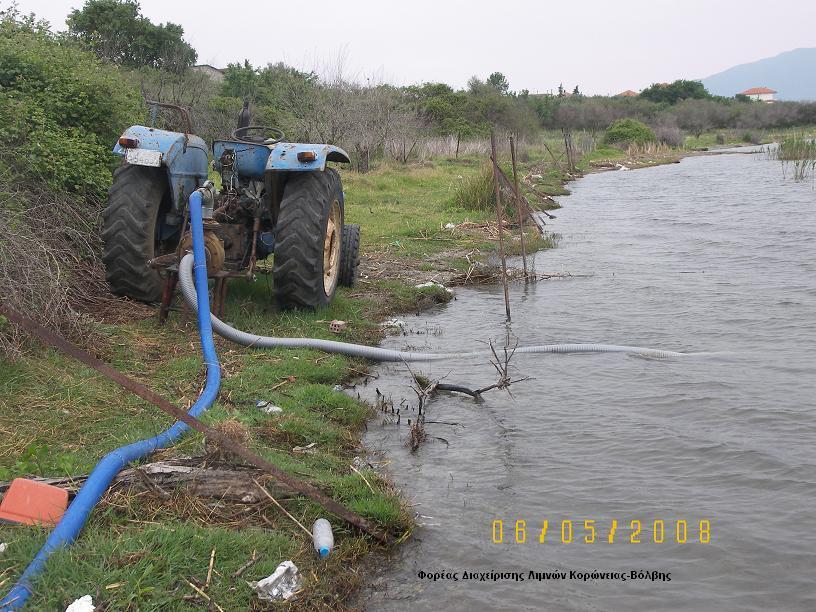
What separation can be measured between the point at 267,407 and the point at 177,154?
9.68 feet

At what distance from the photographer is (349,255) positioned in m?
8.85

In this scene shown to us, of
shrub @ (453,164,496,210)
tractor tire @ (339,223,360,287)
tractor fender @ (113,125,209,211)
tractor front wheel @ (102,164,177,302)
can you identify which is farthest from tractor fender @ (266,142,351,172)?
shrub @ (453,164,496,210)

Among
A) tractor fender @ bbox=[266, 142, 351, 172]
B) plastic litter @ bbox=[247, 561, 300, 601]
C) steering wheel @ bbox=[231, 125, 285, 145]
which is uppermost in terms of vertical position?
steering wheel @ bbox=[231, 125, 285, 145]

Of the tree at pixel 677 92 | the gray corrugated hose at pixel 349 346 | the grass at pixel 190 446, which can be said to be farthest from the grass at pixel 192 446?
the tree at pixel 677 92

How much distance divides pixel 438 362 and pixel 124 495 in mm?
3743

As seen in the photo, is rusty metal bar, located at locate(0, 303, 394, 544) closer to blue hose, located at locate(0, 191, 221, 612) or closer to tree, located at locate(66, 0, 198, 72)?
blue hose, located at locate(0, 191, 221, 612)

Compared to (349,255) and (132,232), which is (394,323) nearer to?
(349,255)

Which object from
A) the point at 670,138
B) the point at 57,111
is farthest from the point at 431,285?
the point at 670,138

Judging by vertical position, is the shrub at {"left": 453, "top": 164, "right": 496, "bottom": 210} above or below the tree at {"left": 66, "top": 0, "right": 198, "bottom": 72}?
below

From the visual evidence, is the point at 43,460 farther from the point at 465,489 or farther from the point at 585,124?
the point at 585,124

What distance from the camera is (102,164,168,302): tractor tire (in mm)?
6809

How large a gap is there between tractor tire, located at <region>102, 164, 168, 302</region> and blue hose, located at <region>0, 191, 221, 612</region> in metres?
1.45

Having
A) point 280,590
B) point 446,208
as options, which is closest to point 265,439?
point 280,590

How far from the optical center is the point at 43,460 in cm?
422
